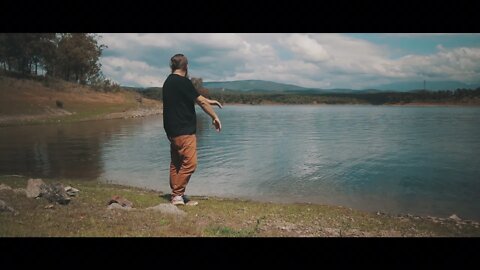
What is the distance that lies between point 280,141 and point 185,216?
24.0m

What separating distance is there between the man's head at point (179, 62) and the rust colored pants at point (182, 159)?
4.73 ft

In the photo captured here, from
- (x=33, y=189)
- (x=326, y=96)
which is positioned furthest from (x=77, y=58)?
(x=33, y=189)

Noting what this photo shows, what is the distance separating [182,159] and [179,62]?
2127mm

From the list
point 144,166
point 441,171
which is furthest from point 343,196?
point 144,166

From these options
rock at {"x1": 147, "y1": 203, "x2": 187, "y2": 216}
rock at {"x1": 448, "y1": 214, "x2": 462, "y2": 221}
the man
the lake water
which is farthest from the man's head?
rock at {"x1": 448, "y1": 214, "x2": 462, "y2": 221}

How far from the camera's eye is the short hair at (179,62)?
836 cm

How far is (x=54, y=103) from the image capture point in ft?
168

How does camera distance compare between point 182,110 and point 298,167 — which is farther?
point 298,167

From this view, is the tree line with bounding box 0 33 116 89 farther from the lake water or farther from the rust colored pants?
the rust colored pants

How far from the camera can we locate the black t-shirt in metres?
8.28

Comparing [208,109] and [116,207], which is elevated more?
[208,109]

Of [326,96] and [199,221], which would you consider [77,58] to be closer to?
[326,96]

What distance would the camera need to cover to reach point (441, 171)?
1981cm

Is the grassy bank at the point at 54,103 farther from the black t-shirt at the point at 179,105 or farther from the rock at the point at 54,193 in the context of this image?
the black t-shirt at the point at 179,105
